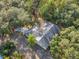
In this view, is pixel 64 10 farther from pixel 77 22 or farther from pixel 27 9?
pixel 27 9

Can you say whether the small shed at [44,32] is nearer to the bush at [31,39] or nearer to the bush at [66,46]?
the bush at [31,39]

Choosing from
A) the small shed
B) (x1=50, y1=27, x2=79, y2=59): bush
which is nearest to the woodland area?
(x1=50, y1=27, x2=79, y2=59): bush

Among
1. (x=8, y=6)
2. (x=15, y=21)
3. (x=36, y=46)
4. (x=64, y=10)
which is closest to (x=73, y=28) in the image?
(x=64, y=10)

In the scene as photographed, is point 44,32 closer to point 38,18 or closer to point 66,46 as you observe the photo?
point 38,18

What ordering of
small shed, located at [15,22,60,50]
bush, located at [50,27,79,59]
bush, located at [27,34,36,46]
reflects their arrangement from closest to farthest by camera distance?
bush, located at [50,27,79,59] → bush, located at [27,34,36,46] → small shed, located at [15,22,60,50]

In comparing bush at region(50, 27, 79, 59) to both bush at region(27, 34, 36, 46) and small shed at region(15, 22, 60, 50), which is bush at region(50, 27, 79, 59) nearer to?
small shed at region(15, 22, 60, 50)
